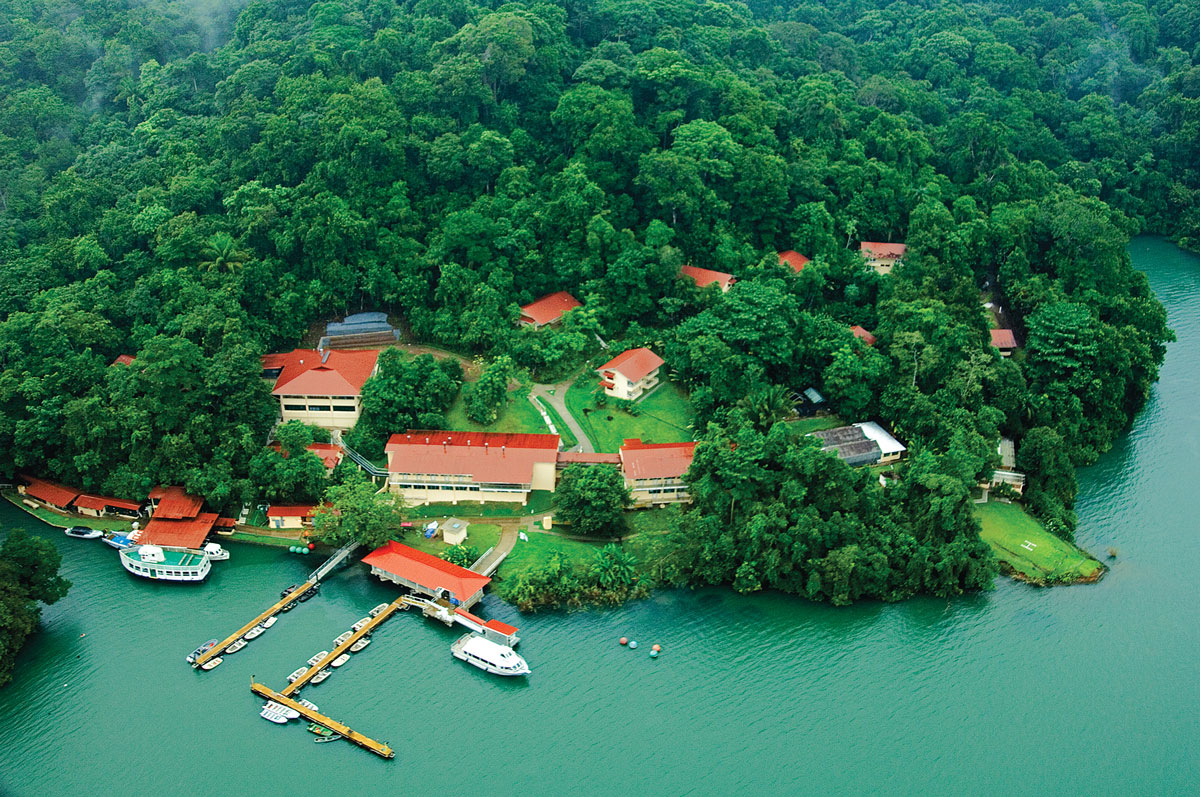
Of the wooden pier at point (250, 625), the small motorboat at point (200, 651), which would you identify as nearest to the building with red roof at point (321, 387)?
the wooden pier at point (250, 625)

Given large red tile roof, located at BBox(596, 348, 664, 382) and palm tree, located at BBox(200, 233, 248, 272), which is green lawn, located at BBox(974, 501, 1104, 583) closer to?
large red tile roof, located at BBox(596, 348, 664, 382)

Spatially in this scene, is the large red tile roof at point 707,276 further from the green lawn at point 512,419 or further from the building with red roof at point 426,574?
the building with red roof at point 426,574

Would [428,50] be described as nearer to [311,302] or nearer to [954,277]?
[311,302]

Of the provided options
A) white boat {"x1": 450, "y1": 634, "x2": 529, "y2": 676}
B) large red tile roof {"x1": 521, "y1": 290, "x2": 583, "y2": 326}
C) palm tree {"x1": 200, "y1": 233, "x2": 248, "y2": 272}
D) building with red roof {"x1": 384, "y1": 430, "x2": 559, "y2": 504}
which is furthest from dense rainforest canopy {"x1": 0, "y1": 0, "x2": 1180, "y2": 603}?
white boat {"x1": 450, "y1": 634, "x2": 529, "y2": 676}

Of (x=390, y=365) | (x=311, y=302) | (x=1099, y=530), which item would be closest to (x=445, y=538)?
(x=390, y=365)

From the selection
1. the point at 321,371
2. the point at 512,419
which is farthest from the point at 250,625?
the point at 512,419

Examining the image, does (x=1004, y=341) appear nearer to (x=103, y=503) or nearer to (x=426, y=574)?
(x=426, y=574)

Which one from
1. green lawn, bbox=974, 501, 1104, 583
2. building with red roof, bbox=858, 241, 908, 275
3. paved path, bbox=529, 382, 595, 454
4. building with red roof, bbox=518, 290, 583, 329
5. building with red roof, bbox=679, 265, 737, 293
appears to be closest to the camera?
green lawn, bbox=974, 501, 1104, 583
